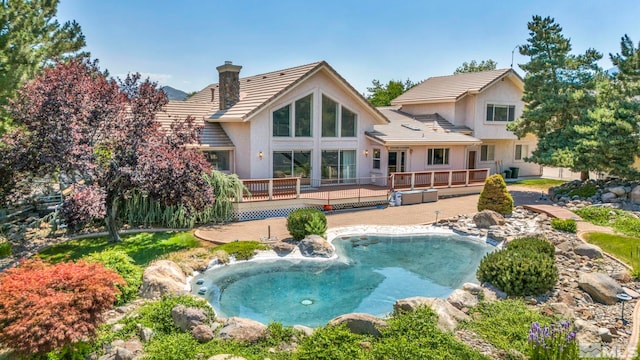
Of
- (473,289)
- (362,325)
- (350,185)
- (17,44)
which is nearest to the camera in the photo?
(362,325)

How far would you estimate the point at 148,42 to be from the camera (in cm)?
2855

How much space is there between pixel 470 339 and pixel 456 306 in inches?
65.7

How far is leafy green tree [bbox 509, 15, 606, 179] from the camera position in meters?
25.3

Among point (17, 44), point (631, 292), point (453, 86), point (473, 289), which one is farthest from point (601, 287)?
point (453, 86)

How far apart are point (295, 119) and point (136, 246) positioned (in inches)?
453

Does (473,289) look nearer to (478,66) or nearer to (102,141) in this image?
(102,141)

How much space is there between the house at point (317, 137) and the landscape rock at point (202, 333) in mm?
12436

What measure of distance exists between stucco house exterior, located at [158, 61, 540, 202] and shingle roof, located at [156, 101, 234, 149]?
0.19ft

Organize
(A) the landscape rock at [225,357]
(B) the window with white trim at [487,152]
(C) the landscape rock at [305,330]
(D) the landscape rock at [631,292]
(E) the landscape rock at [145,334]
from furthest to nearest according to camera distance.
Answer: (B) the window with white trim at [487,152] → (D) the landscape rock at [631,292] → (C) the landscape rock at [305,330] → (E) the landscape rock at [145,334] → (A) the landscape rock at [225,357]

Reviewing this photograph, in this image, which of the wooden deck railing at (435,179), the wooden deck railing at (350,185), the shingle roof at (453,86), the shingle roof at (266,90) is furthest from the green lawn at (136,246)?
the shingle roof at (453,86)

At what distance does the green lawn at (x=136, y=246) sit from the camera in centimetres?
1448

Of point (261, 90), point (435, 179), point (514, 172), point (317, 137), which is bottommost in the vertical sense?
point (435, 179)

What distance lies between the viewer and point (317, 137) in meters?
24.6

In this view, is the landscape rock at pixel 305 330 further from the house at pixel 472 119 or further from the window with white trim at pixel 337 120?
the house at pixel 472 119
